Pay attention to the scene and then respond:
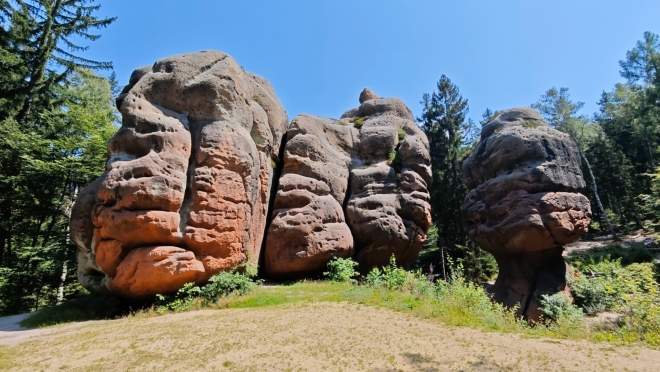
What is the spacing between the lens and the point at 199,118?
12.3 metres

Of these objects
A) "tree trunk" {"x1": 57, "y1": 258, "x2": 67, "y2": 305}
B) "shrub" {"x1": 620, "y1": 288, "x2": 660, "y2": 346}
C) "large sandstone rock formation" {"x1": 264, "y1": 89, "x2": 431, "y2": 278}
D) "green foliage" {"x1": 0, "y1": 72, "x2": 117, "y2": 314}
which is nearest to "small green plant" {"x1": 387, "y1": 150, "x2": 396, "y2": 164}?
"large sandstone rock formation" {"x1": 264, "y1": 89, "x2": 431, "y2": 278}

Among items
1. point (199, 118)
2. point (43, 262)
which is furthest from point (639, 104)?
point (43, 262)

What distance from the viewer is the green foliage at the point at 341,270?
12883 mm

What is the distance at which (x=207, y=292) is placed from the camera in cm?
1048

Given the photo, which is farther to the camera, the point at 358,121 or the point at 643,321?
the point at 358,121

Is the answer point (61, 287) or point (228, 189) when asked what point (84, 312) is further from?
point (61, 287)

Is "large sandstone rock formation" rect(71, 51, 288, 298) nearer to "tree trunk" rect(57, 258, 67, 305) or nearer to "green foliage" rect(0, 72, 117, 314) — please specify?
"green foliage" rect(0, 72, 117, 314)

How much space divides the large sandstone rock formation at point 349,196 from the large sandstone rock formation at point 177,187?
1181 millimetres

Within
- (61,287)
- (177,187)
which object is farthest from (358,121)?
(61,287)

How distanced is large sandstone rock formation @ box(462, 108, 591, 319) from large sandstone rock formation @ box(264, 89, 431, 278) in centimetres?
331

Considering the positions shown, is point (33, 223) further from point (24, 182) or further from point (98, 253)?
point (98, 253)

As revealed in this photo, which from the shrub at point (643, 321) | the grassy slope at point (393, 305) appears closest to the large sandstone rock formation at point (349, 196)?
the grassy slope at point (393, 305)

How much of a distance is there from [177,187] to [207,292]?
3.18 m

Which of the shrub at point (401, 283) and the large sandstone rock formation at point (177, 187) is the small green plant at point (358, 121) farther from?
the shrub at point (401, 283)
